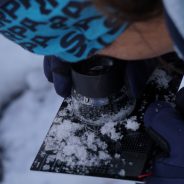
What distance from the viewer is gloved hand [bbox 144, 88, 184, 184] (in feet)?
3.19

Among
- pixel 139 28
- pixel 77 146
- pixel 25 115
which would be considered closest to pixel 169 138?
pixel 77 146

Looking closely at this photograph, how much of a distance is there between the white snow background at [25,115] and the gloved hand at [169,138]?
170mm

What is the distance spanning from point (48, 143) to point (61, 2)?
59cm

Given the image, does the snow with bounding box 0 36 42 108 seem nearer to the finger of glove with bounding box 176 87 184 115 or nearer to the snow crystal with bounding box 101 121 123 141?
the snow crystal with bounding box 101 121 123 141

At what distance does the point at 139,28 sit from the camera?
0.71m

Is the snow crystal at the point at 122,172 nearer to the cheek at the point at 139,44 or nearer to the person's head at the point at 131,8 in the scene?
the cheek at the point at 139,44

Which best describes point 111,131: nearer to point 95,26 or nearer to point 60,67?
point 60,67

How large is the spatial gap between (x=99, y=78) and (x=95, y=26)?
337 mm

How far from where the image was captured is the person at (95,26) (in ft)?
2.03

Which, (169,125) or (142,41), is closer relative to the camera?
(142,41)

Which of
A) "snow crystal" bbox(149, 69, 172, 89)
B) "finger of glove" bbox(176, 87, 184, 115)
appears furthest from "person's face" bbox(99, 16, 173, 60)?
"snow crystal" bbox(149, 69, 172, 89)

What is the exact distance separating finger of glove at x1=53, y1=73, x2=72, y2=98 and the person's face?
0.32 m

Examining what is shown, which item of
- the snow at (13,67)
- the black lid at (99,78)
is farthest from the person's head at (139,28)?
the snow at (13,67)

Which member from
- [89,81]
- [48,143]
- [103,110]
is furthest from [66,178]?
[89,81]
